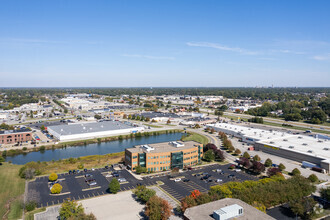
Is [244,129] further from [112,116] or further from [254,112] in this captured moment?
[112,116]

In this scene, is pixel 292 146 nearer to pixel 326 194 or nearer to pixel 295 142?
pixel 295 142

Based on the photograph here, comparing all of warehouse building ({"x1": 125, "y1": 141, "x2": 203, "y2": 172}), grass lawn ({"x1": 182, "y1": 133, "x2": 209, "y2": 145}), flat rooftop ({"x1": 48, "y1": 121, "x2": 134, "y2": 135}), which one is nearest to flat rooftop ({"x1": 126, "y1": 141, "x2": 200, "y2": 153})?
warehouse building ({"x1": 125, "y1": 141, "x2": 203, "y2": 172})

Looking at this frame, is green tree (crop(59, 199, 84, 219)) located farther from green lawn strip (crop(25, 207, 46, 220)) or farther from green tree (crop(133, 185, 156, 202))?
green tree (crop(133, 185, 156, 202))

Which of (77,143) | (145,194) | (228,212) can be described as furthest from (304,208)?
→ (77,143)

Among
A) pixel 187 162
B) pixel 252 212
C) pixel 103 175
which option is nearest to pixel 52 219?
pixel 103 175

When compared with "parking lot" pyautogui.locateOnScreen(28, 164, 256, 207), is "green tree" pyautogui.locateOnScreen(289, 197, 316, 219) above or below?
above

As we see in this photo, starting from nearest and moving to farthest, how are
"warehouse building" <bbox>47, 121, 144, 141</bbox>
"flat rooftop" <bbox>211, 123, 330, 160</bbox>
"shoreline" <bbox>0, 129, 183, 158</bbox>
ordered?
"flat rooftop" <bbox>211, 123, 330, 160</bbox> → "shoreline" <bbox>0, 129, 183, 158</bbox> → "warehouse building" <bbox>47, 121, 144, 141</bbox>
